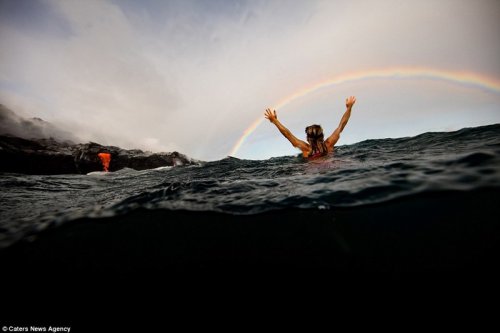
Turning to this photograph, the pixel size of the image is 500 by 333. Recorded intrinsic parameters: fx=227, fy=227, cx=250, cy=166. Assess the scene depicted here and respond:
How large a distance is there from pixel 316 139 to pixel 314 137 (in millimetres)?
127

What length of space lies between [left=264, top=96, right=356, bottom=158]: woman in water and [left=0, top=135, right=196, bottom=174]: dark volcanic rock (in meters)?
19.5

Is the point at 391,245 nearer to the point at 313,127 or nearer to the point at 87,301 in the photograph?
the point at 313,127

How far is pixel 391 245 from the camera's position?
13.4ft

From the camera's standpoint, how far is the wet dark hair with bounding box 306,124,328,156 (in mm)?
7534

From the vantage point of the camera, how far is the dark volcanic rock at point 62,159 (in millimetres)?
19500

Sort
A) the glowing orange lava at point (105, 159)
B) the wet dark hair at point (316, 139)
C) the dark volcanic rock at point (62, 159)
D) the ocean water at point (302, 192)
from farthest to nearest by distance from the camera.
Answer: the glowing orange lava at point (105, 159) < the dark volcanic rock at point (62, 159) < the wet dark hair at point (316, 139) < the ocean water at point (302, 192)

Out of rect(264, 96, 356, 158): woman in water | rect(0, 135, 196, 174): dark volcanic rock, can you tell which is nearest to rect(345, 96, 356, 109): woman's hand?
rect(264, 96, 356, 158): woman in water

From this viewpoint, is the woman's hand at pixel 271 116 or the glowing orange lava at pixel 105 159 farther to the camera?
the glowing orange lava at pixel 105 159

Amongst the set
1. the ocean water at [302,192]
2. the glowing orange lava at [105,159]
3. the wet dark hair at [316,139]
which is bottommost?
the ocean water at [302,192]

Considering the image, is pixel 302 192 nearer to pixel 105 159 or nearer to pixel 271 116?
pixel 271 116

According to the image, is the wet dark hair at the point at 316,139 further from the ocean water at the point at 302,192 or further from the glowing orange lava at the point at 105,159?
the glowing orange lava at the point at 105,159

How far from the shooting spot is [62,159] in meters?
22.1

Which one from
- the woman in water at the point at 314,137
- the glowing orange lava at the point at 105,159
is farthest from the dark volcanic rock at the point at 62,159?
the woman in water at the point at 314,137

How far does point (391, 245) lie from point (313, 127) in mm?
4381
